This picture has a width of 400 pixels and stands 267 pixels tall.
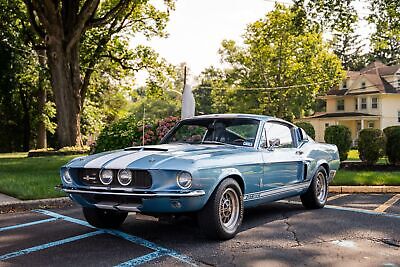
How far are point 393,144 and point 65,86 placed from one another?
577 inches

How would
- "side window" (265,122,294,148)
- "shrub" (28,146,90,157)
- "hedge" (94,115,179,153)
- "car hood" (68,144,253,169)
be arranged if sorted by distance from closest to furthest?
"car hood" (68,144,253,169) → "side window" (265,122,294,148) → "hedge" (94,115,179,153) → "shrub" (28,146,90,157)

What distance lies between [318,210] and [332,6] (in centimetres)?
1351

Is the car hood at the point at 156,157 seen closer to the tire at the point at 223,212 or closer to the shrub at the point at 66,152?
the tire at the point at 223,212

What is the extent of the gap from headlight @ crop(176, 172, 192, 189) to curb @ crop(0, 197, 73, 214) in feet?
13.0

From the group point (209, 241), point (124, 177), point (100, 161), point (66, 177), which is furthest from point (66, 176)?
point (209, 241)

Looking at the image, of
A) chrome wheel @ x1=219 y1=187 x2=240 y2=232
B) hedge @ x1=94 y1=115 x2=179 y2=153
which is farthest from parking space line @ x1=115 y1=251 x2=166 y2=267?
hedge @ x1=94 y1=115 x2=179 y2=153

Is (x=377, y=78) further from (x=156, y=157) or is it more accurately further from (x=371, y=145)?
(x=156, y=157)

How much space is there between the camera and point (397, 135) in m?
14.2

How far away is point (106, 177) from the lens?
543cm

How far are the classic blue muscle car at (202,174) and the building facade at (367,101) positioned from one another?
3727cm

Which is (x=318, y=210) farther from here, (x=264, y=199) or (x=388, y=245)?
(x=388, y=245)

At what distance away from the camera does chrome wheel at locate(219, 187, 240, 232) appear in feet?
18.3

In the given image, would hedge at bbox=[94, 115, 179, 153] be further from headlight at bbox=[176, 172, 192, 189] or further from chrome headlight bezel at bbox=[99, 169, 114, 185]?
headlight at bbox=[176, 172, 192, 189]

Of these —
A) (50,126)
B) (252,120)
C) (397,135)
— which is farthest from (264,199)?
(50,126)
